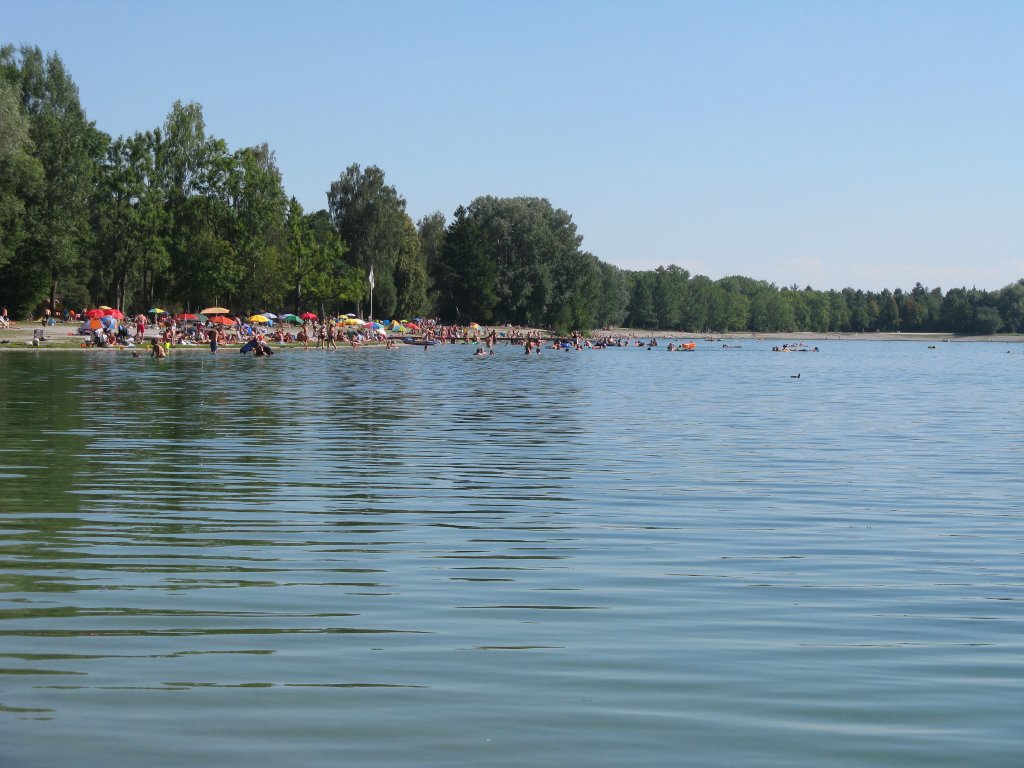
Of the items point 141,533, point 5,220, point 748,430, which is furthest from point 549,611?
point 5,220

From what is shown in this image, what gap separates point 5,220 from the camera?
73625mm

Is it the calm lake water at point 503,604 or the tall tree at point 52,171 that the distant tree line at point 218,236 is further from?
the calm lake water at point 503,604

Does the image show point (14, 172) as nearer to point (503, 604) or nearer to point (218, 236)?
point (218, 236)

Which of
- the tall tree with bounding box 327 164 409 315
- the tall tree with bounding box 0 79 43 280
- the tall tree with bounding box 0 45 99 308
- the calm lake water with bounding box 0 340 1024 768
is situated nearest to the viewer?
the calm lake water with bounding box 0 340 1024 768

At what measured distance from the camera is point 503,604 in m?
9.97

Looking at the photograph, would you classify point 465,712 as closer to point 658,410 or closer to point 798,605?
point 798,605

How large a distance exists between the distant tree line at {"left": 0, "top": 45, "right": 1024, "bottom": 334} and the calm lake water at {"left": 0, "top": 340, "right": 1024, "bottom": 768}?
57512 millimetres

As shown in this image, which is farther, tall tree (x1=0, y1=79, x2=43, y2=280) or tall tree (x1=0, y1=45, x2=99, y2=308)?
tall tree (x1=0, y1=45, x2=99, y2=308)

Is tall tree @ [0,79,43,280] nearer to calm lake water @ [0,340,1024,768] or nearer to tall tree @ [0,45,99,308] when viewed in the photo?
tall tree @ [0,45,99,308]

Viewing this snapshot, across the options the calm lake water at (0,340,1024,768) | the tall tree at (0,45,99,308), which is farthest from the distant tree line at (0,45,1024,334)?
the calm lake water at (0,340,1024,768)

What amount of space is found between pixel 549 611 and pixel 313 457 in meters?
12.9

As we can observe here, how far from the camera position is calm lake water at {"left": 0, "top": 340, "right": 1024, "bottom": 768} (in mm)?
6602

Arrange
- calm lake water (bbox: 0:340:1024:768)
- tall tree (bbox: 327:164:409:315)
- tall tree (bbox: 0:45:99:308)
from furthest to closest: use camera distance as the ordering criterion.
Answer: tall tree (bbox: 327:164:409:315)
tall tree (bbox: 0:45:99:308)
calm lake water (bbox: 0:340:1024:768)

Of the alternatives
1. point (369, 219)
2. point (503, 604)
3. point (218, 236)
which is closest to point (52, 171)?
point (218, 236)
